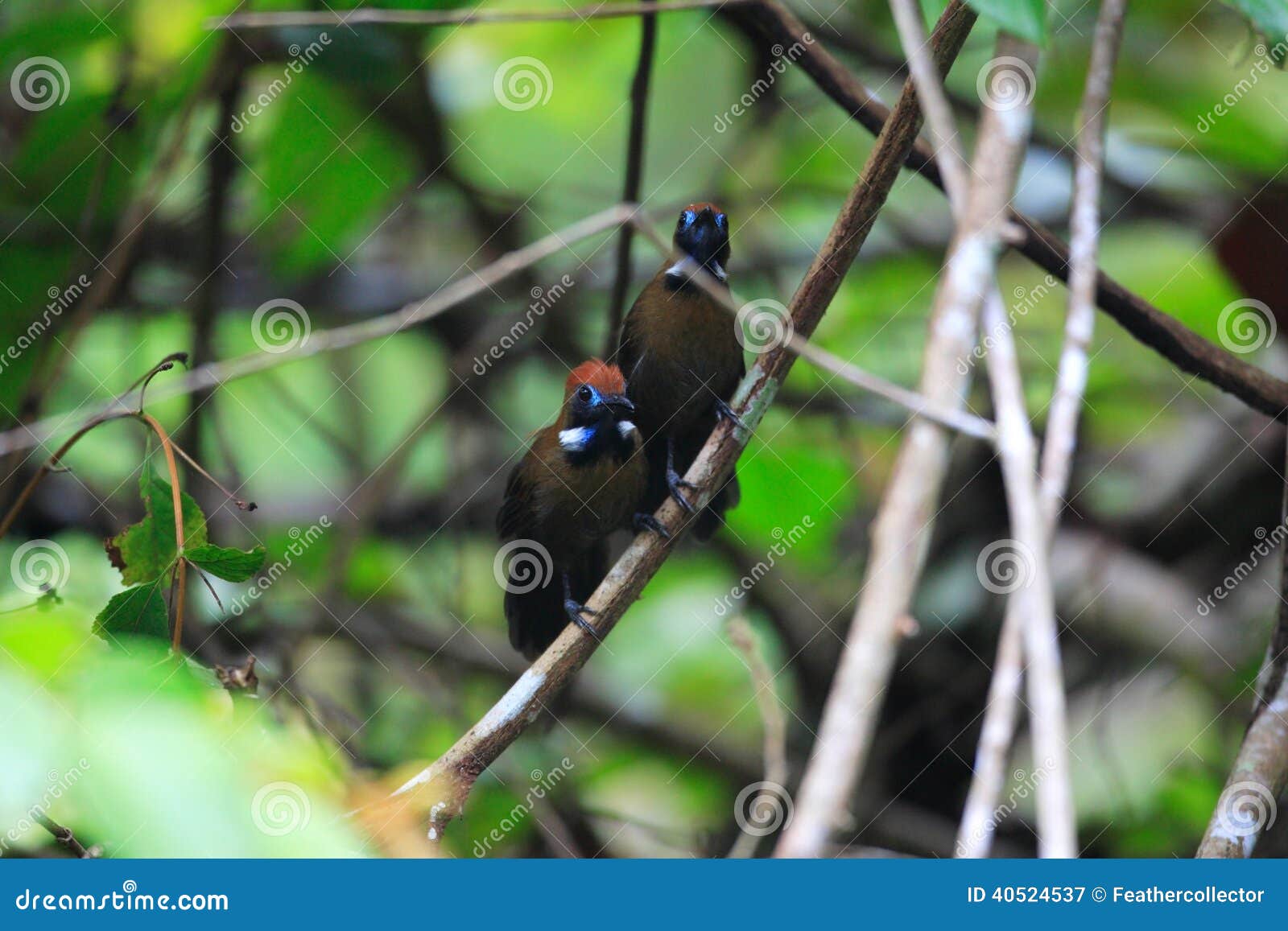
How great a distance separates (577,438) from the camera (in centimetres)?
388

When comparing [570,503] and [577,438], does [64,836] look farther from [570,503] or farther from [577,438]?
[577,438]

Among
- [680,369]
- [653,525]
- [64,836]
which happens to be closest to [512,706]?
[653,525]

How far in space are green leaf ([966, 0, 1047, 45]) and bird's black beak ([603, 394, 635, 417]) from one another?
1.86m

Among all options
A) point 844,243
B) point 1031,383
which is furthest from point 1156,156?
point 844,243

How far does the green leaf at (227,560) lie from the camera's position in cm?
241

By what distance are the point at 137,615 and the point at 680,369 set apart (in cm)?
200

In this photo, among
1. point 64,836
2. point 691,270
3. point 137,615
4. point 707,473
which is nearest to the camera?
point 64,836

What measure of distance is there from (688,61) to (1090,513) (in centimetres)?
276

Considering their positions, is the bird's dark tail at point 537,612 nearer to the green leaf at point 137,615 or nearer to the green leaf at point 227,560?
the green leaf at point 227,560

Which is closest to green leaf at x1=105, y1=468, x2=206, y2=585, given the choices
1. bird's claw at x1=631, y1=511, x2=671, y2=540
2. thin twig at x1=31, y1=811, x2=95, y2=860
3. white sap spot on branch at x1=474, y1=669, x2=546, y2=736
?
thin twig at x1=31, y1=811, x2=95, y2=860

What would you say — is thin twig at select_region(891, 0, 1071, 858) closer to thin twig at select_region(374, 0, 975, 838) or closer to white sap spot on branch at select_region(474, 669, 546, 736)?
thin twig at select_region(374, 0, 975, 838)

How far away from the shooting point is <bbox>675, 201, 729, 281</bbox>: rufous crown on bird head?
363 centimetres

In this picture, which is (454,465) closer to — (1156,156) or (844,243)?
(844,243)

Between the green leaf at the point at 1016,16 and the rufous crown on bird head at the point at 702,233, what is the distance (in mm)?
1634
